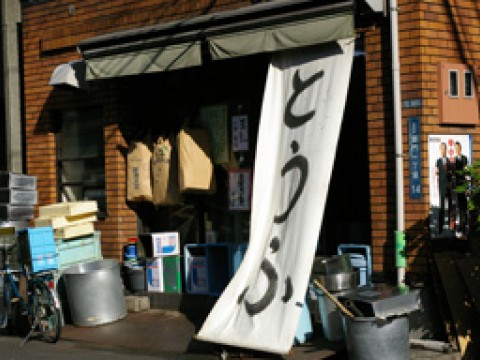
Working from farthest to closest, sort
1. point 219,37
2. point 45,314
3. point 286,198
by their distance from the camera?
point 45,314 → point 219,37 → point 286,198

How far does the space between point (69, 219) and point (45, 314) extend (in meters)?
1.61

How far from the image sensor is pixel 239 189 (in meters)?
10.3

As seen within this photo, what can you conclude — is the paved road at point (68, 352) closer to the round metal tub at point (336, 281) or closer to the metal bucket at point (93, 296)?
the metal bucket at point (93, 296)

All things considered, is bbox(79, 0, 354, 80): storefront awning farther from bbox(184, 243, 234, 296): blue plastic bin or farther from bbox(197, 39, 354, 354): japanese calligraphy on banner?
bbox(184, 243, 234, 296): blue plastic bin

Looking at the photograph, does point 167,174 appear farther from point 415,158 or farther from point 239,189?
point 415,158

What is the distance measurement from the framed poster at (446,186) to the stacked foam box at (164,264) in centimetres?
395

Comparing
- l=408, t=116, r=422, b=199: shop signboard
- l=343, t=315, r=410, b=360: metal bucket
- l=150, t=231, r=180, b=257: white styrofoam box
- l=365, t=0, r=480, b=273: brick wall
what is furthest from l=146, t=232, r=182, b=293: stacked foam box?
l=343, t=315, r=410, b=360: metal bucket

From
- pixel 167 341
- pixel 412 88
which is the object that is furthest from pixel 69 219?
pixel 412 88

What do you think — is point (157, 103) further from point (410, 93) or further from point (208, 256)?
point (410, 93)

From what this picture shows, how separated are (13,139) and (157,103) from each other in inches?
121

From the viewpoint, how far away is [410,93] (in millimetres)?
8469

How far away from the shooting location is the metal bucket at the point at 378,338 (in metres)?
7.11

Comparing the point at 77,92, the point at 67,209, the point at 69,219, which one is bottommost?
the point at 69,219

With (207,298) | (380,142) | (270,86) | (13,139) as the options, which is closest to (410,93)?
(380,142)
